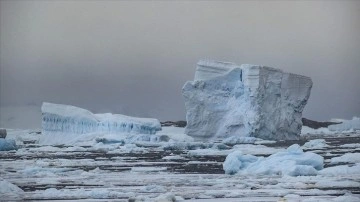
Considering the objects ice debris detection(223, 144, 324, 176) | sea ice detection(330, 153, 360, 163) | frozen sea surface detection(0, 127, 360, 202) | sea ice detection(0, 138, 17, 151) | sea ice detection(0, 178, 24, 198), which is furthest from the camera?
sea ice detection(0, 138, 17, 151)

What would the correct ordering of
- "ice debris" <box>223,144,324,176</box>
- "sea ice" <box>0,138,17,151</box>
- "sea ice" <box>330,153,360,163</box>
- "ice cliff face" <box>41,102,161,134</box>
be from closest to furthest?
"ice debris" <box>223,144,324,176</box>, "sea ice" <box>330,153,360,163</box>, "sea ice" <box>0,138,17,151</box>, "ice cliff face" <box>41,102,161,134</box>

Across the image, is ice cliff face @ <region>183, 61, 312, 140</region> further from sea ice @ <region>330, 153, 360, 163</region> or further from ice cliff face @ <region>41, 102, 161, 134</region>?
sea ice @ <region>330, 153, 360, 163</region>

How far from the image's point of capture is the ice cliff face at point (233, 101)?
71.3 feet

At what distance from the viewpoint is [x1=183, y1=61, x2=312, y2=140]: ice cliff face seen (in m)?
21.7

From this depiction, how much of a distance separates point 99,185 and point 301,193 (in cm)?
277

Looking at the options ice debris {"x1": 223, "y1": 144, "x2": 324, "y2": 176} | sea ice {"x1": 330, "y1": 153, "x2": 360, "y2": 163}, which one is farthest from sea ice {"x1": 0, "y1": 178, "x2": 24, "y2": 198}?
sea ice {"x1": 330, "y1": 153, "x2": 360, "y2": 163}

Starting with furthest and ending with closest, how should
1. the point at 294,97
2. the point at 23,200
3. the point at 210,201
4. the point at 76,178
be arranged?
the point at 294,97, the point at 76,178, the point at 23,200, the point at 210,201

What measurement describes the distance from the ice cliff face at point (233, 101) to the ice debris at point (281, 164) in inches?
428

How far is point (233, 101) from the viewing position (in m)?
22.5

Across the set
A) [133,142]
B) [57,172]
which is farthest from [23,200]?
[133,142]

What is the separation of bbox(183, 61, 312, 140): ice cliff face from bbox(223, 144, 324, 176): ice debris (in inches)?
428

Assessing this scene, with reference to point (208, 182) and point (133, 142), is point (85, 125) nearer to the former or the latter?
point (133, 142)

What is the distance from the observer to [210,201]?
21.6 ft

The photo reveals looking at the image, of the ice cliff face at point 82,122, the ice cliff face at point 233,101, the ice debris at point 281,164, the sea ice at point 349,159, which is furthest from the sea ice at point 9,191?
the ice cliff face at point 233,101
